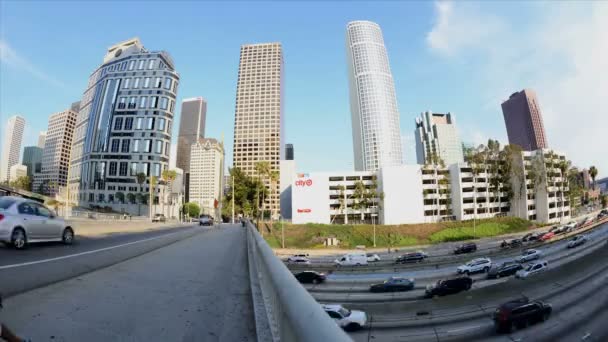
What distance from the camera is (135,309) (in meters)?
3.64

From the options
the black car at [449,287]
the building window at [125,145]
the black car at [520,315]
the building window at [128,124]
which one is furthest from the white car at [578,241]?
the building window at [128,124]

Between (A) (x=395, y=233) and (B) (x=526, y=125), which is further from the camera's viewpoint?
(B) (x=526, y=125)

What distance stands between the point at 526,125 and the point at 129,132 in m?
238

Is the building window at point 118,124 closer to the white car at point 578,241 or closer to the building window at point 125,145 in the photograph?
the building window at point 125,145

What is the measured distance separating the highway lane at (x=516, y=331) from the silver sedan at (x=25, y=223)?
10.3 meters

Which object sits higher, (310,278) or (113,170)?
(113,170)

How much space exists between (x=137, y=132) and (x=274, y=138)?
106 meters

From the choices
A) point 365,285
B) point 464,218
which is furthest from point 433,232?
point 365,285

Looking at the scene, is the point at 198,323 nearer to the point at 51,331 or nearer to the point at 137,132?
the point at 51,331

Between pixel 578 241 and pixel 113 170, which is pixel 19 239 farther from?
pixel 113 170

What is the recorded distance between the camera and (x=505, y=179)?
236ft

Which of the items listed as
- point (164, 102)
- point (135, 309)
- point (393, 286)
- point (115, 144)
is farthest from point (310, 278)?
point (115, 144)

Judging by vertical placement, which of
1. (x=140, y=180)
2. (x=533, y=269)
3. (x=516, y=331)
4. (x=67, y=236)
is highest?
(x=140, y=180)

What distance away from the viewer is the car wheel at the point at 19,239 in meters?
8.35
